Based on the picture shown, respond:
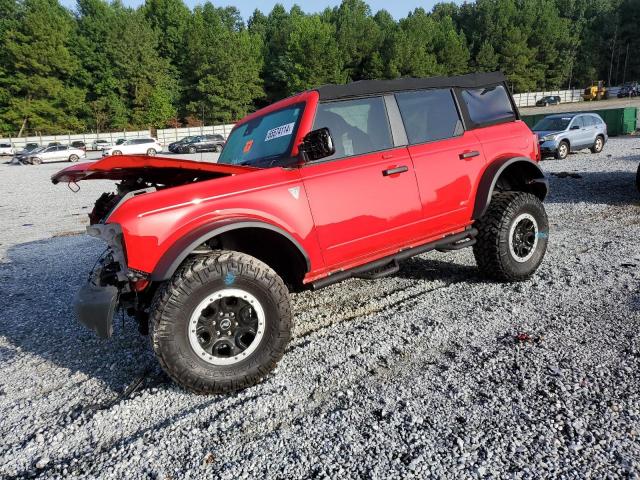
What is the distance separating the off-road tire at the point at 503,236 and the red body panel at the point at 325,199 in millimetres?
280

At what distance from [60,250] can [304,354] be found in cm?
551

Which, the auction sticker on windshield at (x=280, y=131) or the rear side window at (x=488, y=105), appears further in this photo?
the rear side window at (x=488, y=105)

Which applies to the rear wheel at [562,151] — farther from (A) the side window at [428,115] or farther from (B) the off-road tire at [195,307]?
(B) the off-road tire at [195,307]

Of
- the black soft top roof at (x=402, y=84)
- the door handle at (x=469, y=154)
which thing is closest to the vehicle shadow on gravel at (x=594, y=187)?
the black soft top roof at (x=402, y=84)

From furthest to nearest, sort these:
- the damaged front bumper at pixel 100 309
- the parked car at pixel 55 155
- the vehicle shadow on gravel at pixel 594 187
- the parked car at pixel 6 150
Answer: the parked car at pixel 6 150
the parked car at pixel 55 155
the vehicle shadow on gravel at pixel 594 187
the damaged front bumper at pixel 100 309

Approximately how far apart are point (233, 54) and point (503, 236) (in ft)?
238

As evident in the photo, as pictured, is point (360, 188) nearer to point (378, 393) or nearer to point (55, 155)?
point (378, 393)

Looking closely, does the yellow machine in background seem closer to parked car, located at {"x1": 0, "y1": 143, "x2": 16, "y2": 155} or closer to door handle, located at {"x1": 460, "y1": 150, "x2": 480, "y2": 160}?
door handle, located at {"x1": 460, "y1": 150, "x2": 480, "y2": 160}


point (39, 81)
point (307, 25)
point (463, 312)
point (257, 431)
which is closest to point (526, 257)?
point (463, 312)

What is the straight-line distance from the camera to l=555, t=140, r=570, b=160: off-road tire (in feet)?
49.6

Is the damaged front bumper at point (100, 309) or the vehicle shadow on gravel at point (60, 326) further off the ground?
the damaged front bumper at point (100, 309)

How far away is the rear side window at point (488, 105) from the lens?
4.19m

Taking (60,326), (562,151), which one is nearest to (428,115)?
(60,326)

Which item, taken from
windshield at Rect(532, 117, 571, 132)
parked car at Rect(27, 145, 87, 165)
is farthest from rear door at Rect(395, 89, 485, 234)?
parked car at Rect(27, 145, 87, 165)
